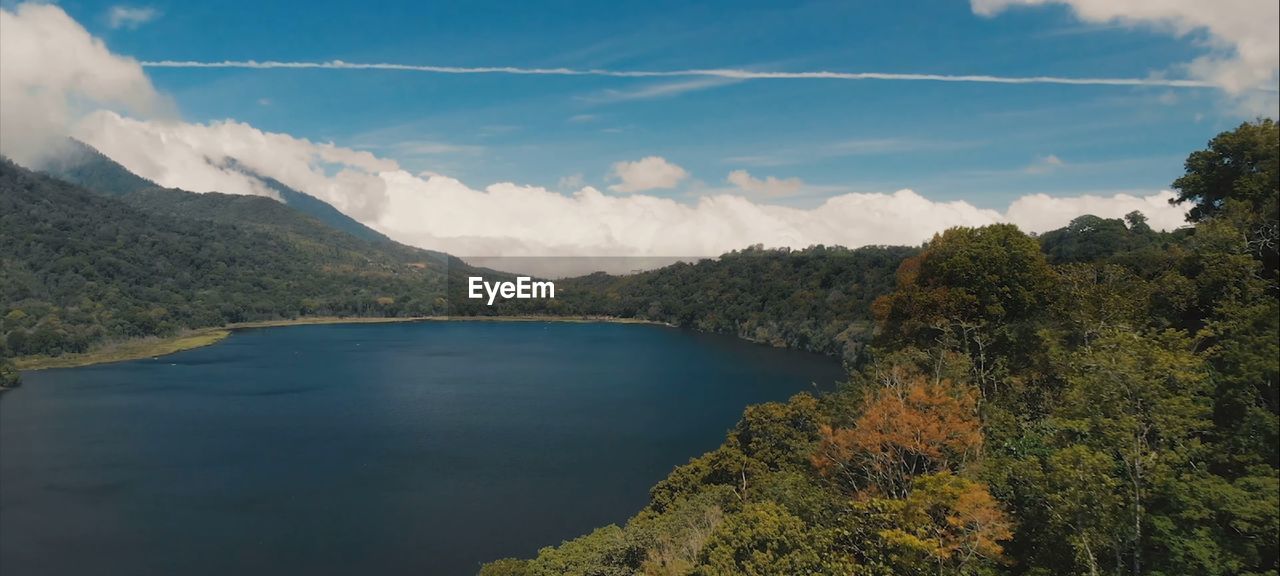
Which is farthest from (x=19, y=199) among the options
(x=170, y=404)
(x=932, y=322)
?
(x=932, y=322)

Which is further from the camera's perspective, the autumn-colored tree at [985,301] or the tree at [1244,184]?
the autumn-colored tree at [985,301]

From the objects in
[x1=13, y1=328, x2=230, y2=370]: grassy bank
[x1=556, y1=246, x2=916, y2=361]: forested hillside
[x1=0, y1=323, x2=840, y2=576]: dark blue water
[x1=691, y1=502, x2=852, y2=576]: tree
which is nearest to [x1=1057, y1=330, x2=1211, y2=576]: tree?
[x1=691, y1=502, x2=852, y2=576]: tree

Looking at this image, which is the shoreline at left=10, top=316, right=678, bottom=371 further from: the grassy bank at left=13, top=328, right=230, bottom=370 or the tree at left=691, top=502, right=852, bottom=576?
the tree at left=691, top=502, right=852, bottom=576

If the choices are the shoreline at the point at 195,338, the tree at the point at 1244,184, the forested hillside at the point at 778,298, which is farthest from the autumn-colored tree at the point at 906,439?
the shoreline at the point at 195,338

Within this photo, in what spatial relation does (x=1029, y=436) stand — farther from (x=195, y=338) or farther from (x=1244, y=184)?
(x=195, y=338)

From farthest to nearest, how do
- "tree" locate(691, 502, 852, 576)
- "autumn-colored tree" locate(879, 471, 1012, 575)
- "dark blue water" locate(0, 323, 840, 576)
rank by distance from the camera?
"dark blue water" locate(0, 323, 840, 576) < "tree" locate(691, 502, 852, 576) < "autumn-colored tree" locate(879, 471, 1012, 575)

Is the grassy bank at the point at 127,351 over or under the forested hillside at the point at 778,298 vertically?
under

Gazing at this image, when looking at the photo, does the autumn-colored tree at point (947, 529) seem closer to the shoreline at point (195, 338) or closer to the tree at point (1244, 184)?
the tree at point (1244, 184)
